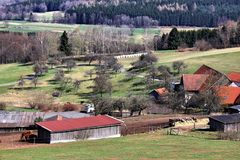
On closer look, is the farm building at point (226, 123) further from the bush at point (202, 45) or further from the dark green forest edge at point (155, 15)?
the dark green forest edge at point (155, 15)

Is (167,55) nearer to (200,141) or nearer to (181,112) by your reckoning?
(181,112)

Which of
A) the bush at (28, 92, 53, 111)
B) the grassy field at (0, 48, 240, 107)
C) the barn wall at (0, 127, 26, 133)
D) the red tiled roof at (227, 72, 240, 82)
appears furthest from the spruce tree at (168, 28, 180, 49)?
the barn wall at (0, 127, 26, 133)

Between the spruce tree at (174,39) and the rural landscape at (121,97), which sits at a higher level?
the spruce tree at (174,39)

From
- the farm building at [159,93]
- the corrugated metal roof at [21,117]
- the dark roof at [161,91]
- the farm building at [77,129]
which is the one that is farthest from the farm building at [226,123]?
the dark roof at [161,91]

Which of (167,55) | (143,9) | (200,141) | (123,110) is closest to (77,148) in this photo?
(200,141)

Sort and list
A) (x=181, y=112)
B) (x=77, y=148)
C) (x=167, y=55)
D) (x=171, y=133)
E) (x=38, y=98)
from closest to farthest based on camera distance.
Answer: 1. (x=77, y=148)
2. (x=171, y=133)
3. (x=181, y=112)
4. (x=38, y=98)
5. (x=167, y=55)

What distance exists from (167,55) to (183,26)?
2949 inches

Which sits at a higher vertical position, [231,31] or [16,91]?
[231,31]

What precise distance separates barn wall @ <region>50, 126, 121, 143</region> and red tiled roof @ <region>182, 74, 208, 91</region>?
64.6 feet

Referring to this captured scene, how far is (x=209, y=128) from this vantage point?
164 ft

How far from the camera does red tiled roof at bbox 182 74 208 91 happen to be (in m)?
67.4

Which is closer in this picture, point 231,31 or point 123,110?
point 123,110

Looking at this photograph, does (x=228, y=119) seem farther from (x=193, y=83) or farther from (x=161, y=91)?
(x=193, y=83)

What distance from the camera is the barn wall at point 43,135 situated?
46.5 metres
